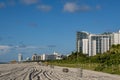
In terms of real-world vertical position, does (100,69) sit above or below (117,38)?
below

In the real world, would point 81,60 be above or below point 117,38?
below

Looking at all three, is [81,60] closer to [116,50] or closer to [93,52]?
[116,50]

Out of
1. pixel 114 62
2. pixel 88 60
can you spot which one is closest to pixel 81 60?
pixel 88 60

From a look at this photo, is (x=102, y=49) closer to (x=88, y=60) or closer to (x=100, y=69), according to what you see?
(x=88, y=60)

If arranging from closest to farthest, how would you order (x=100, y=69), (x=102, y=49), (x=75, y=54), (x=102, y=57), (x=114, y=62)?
(x=100, y=69), (x=114, y=62), (x=102, y=57), (x=75, y=54), (x=102, y=49)

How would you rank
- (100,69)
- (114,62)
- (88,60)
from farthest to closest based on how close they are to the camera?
(88,60)
(114,62)
(100,69)

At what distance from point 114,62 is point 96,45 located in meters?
112

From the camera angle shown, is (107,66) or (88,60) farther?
(88,60)

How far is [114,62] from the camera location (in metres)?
87.6

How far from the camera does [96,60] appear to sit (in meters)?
127

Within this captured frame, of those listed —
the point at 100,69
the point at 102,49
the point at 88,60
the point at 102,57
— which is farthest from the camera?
the point at 102,49

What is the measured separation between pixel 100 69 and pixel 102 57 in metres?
43.5

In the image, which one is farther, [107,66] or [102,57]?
[102,57]

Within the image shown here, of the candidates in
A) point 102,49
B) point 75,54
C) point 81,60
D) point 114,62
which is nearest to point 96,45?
point 102,49
